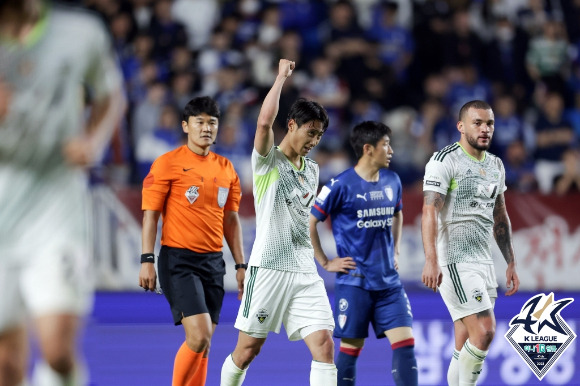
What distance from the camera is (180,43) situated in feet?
42.9

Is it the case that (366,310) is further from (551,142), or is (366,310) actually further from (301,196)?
(551,142)

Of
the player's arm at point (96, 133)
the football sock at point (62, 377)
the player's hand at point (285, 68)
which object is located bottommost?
the football sock at point (62, 377)

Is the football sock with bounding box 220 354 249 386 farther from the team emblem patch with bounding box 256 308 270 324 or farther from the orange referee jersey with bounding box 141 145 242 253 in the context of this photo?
the orange referee jersey with bounding box 141 145 242 253

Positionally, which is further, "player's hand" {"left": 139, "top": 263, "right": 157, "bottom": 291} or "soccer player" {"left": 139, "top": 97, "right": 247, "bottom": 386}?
"soccer player" {"left": 139, "top": 97, "right": 247, "bottom": 386}

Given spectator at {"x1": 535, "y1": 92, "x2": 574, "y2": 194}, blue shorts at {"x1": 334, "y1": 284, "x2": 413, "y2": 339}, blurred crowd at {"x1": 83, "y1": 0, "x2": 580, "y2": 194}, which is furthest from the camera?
spectator at {"x1": 535, "y1": 92, "x2": 574, "y2": 194}

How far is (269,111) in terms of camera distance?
5.65 m

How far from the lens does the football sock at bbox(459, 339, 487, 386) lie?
Answer: 6582 mm

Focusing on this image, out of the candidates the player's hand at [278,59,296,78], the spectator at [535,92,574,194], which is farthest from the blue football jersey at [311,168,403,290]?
the spectator at [535,92,574,194]

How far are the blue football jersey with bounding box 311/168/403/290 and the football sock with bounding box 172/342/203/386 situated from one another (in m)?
1.25

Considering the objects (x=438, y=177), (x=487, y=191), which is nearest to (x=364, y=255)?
(x=438, y=177)

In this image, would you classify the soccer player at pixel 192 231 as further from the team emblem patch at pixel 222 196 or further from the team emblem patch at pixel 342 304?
the team emblem patch at pixel 342 304

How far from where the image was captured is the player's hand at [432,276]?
621 centimetres

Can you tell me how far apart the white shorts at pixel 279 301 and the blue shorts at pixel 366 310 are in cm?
67

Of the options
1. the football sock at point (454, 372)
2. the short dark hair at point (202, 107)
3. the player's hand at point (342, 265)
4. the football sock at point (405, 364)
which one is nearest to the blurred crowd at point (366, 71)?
the player's hand at point (342, 265)
